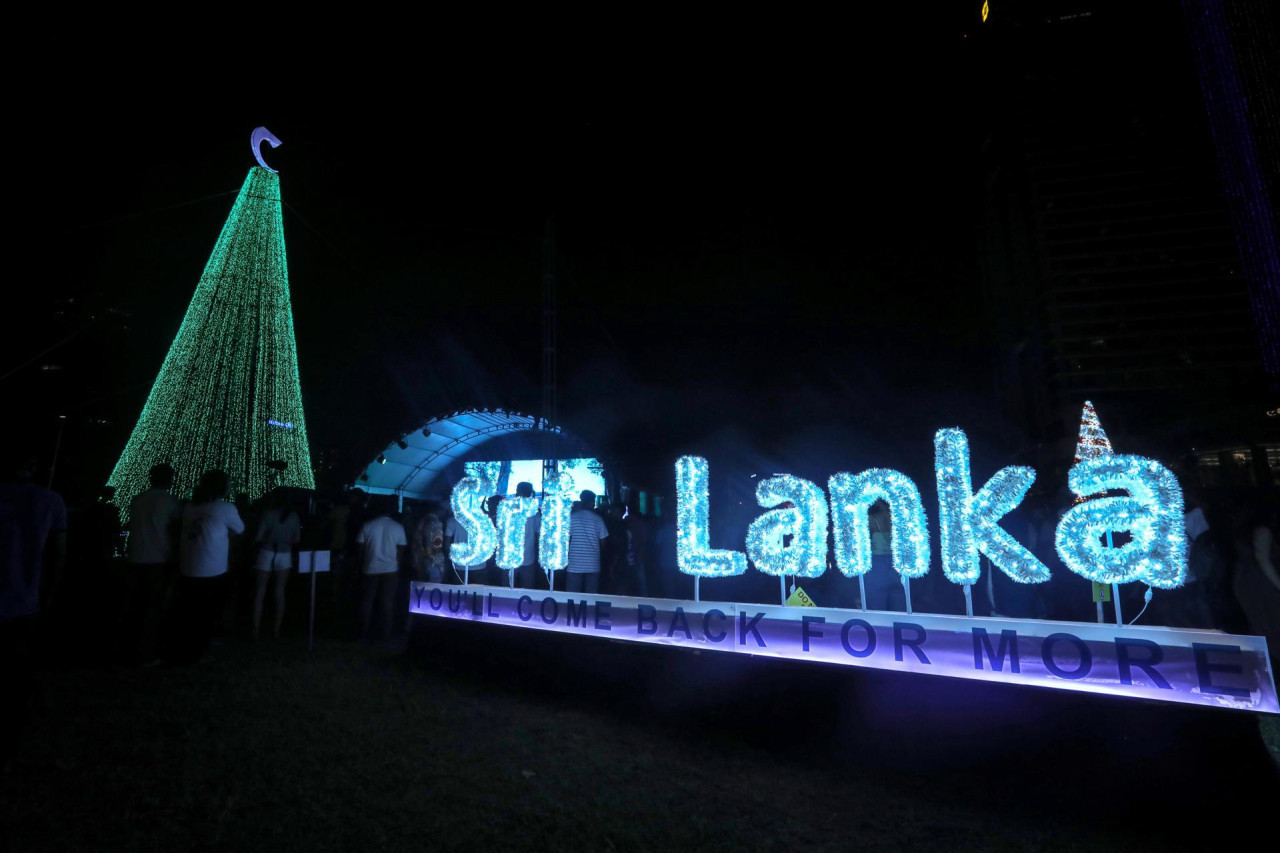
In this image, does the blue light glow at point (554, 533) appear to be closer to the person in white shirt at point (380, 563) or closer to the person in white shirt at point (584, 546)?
the person in white shirt at point (584, 546)

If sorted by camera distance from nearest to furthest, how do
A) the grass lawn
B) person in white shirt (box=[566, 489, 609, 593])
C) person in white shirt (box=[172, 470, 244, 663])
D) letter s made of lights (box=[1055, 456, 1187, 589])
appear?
the grass lawn → letter s made of lights (box=[1055, 456, 1187, 589]) → person in white shirt (box=[172, 470, 244, 663]) → person in white shirt (box=[566, 489, 609, 593])

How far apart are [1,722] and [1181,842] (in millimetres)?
6518

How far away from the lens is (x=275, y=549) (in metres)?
A: 8.36

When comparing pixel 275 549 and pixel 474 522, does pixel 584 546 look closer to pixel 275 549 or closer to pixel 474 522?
pixel 474 522

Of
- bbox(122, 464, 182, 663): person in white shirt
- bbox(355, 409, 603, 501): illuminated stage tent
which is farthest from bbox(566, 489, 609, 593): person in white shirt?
bbox(355, 409, 603, 501): illuminated stage tent

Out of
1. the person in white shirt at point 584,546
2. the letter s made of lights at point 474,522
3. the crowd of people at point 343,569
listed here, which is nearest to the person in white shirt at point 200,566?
the crowd of people at point 343,569

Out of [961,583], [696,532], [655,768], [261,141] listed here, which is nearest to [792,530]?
[696,532]

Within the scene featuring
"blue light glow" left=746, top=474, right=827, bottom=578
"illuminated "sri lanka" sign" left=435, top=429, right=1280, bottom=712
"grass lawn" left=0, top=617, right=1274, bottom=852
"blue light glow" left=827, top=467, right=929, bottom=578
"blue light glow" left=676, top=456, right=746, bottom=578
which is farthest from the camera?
"blue light glow" left=676, top=456, right=746, bottom=578

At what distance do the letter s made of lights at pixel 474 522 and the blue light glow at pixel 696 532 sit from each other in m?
2.42

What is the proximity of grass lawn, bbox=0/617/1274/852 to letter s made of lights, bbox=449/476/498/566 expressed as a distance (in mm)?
1721

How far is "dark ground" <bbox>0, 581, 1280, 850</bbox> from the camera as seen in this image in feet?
10.5

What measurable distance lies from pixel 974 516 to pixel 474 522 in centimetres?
507

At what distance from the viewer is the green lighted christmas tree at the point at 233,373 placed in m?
14.6

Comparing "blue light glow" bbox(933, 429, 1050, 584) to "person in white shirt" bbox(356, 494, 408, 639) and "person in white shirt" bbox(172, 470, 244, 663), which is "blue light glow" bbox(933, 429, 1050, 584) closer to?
"person in white shirt" bbox(356, 494, 408, 639)
